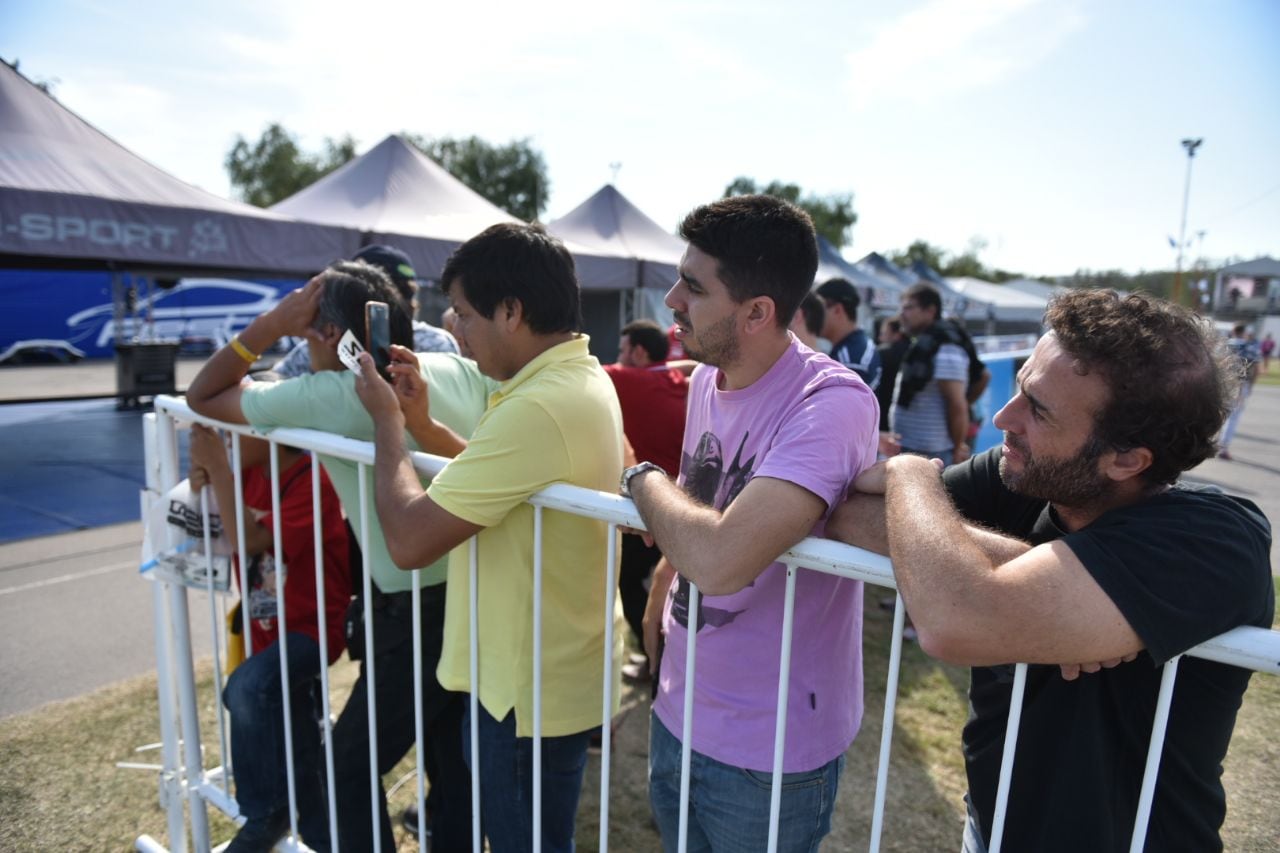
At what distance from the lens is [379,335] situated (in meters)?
1.88

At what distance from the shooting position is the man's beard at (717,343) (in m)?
1.49

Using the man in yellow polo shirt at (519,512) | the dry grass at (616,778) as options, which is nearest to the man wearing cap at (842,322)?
the dry grass at (616,778)

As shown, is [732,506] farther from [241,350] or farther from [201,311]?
[201,311]

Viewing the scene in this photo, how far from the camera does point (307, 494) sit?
7.10 feet

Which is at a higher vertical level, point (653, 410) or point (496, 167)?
point (496, 167)

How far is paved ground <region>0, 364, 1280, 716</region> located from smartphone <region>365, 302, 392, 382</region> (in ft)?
9.31

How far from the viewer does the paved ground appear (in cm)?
364

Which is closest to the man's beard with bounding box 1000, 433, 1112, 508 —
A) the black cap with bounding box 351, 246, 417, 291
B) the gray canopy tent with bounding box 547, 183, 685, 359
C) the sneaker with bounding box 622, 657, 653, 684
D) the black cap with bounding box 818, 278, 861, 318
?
the black cap with bounding box 351, 246, 417, 291

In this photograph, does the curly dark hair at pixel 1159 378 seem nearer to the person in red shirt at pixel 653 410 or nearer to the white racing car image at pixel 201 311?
the person in red shirt at pixel 653 410

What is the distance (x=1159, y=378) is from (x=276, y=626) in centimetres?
231

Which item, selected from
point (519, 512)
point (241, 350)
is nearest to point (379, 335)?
point (241, 350)

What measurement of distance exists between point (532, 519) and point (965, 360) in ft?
12.3

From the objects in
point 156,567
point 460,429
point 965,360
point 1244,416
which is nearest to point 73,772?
point 156,567

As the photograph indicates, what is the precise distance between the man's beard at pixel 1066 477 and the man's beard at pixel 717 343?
55 centimetres
